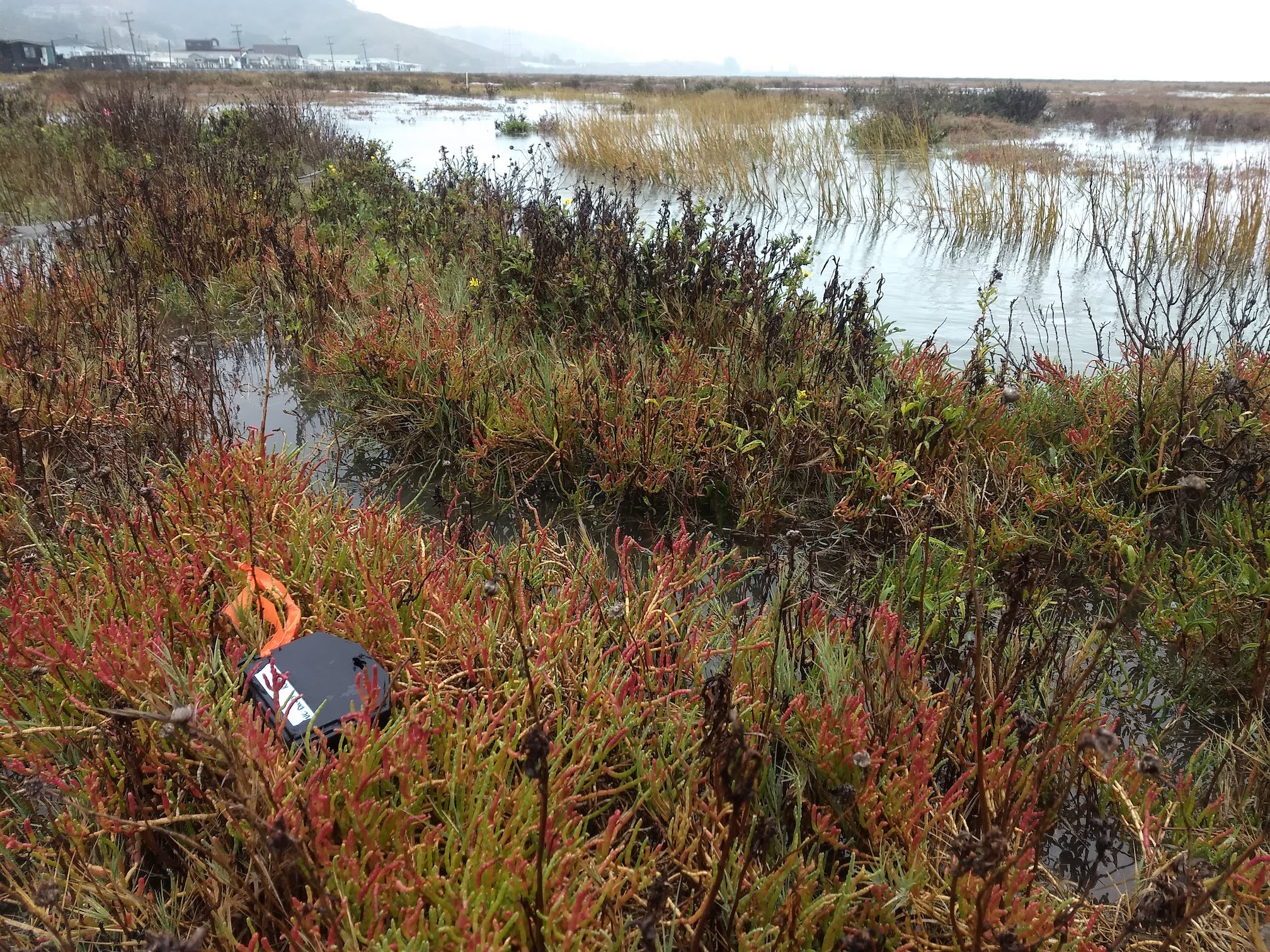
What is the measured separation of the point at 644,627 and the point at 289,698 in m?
1.04

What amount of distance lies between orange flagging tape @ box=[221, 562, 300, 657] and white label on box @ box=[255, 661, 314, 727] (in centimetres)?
16

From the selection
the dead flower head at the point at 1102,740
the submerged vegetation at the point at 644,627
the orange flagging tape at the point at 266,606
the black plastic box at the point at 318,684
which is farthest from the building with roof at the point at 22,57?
the dead flower head at the point at 1102,740

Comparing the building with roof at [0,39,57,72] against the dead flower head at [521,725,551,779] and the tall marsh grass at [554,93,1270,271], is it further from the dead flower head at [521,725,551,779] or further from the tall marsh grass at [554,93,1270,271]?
the dead flower head at [521,725,551,779]

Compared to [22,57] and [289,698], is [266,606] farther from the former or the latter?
[22,57]

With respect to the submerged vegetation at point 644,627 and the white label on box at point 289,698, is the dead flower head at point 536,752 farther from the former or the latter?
the white label on box at point 289,698

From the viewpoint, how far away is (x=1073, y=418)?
4.00 metres

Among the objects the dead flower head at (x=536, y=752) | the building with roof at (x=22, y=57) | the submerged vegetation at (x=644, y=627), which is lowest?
the submerged vegetation at (x=644, y=627)

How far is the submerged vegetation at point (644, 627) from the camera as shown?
159 cm

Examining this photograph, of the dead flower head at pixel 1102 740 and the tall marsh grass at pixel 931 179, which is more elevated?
the tall marsh grass at pixel 931 179

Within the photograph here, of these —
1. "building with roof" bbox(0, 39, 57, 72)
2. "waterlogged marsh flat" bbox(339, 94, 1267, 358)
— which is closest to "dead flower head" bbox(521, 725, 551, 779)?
"waterlogged marsh flat" bbox(339, 94, 1267, 358)

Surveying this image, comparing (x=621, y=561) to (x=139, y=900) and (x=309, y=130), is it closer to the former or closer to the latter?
(x=139, y=900)

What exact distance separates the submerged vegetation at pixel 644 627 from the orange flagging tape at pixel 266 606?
0.08 meters

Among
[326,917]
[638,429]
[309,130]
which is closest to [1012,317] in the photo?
[638,429]

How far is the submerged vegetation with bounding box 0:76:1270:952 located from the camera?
62.6 inches
